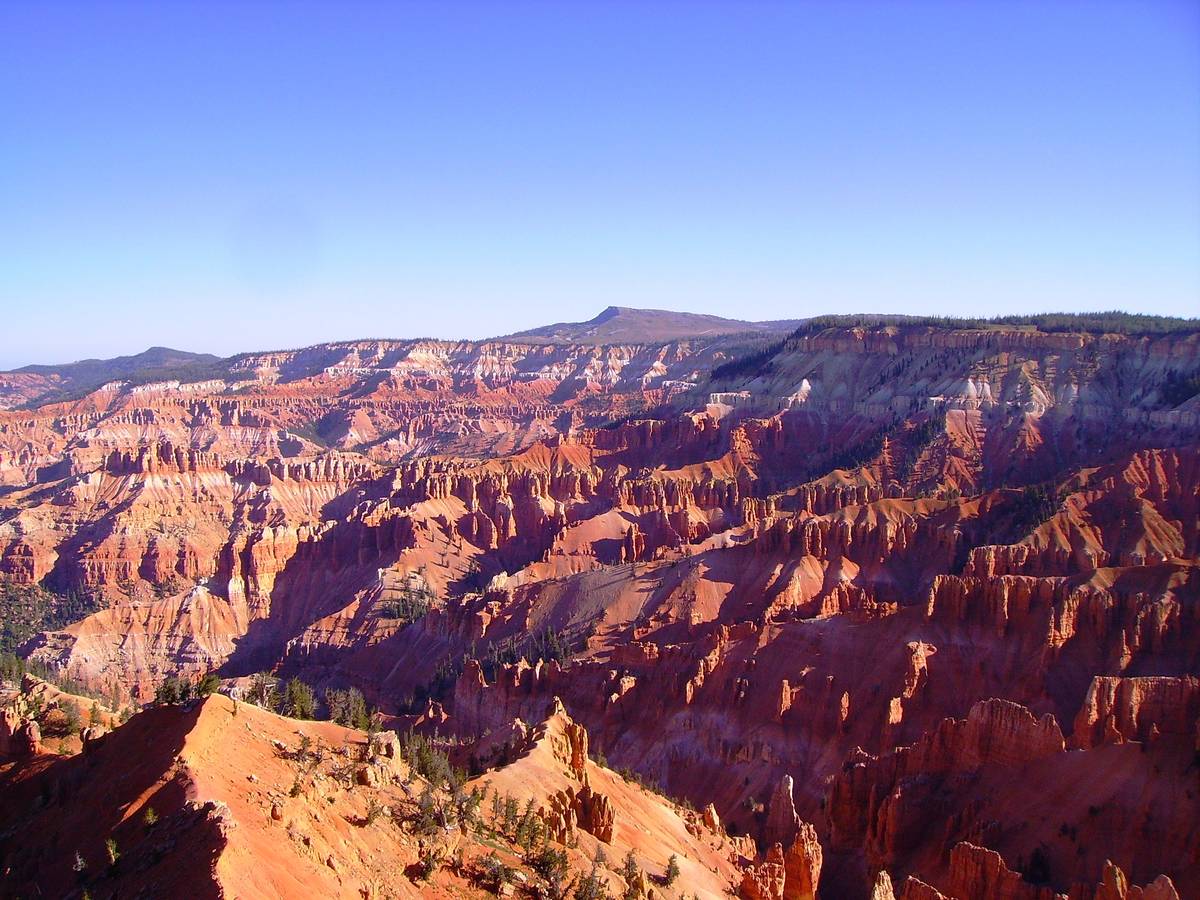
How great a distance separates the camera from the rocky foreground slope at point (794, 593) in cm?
3734

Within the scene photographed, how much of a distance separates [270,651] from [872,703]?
204 feet

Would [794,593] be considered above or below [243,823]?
below

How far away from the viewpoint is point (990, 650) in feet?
174

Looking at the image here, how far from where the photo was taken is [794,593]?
72.2 metres

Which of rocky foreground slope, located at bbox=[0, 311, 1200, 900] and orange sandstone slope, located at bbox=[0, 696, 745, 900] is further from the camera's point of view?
rocky foreground slope, located at bbox=[0, 311, 1200, 900]

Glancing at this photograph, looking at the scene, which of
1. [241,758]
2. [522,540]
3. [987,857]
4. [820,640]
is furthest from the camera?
[522,540]

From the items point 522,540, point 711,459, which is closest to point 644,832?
point 522,540

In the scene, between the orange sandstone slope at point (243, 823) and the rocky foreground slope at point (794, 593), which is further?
the rocky foreground slope at point (794, 593)

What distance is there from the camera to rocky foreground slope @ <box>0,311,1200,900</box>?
3734 centimetres

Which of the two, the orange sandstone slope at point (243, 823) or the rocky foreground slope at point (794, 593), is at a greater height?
the orange sandstone slope at point (243, 823)

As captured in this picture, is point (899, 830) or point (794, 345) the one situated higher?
point (794, 345)

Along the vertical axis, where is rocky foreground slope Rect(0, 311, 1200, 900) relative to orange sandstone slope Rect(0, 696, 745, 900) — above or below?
below

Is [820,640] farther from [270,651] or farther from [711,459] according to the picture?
[711,459]

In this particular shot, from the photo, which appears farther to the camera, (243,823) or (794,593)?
(794,593)
